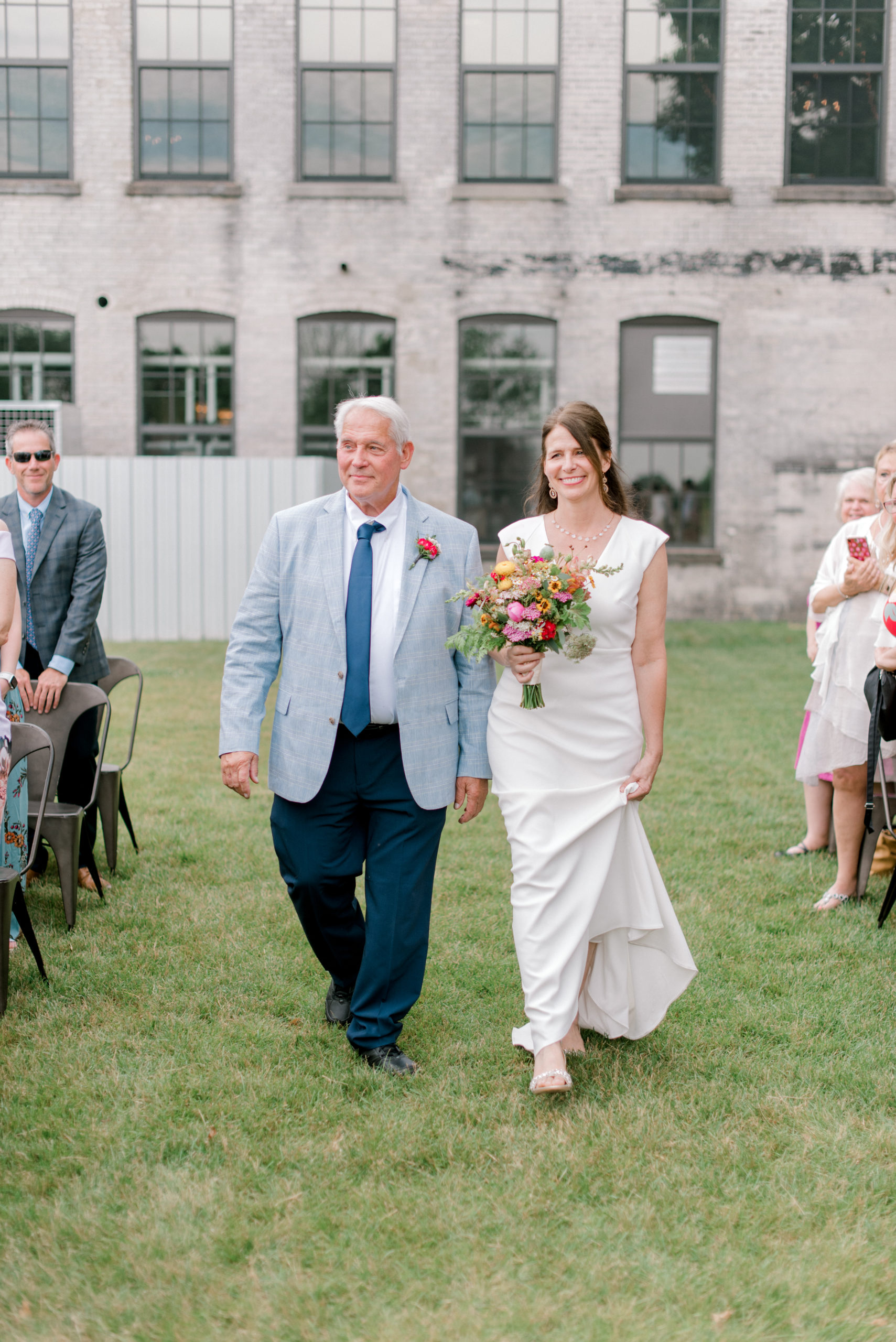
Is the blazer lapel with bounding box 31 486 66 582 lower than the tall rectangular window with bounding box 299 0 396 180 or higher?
lower

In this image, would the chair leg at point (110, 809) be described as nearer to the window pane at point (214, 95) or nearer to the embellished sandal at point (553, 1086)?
the embellished sandal at point (553, 1086)

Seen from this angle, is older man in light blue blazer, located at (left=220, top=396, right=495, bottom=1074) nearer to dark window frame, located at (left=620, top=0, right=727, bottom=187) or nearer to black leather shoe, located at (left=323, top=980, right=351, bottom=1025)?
black leather shoe, located at (left=323, top=980, right=351, bottom=1025)

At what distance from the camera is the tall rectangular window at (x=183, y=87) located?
59.5 ft

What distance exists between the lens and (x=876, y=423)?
18.6 m

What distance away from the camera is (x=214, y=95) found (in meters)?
18.3

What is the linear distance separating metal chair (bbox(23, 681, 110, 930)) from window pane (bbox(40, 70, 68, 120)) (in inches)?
608

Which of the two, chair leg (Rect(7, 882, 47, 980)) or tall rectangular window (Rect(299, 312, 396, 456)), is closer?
chair leg (Rect(7, 882, 47, 980))

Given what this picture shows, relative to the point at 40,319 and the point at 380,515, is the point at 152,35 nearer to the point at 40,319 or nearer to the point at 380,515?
the point at 40,319

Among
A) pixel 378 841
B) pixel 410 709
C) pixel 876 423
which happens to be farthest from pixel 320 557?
pixel 876 423

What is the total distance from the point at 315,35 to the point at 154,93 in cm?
255

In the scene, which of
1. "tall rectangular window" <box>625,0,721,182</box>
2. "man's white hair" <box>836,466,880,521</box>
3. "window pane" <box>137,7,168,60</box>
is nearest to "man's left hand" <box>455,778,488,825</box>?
"man's white hair" <box>836,466,880,521</box>

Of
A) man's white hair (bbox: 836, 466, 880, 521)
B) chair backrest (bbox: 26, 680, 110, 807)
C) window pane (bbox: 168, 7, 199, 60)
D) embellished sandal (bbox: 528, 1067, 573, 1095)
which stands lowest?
embellished sandal (bbox: 528, 1067, 573, 1095)

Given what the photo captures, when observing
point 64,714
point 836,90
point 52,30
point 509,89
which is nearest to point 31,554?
point 64,714

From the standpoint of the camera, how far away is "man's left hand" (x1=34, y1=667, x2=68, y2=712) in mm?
5773
